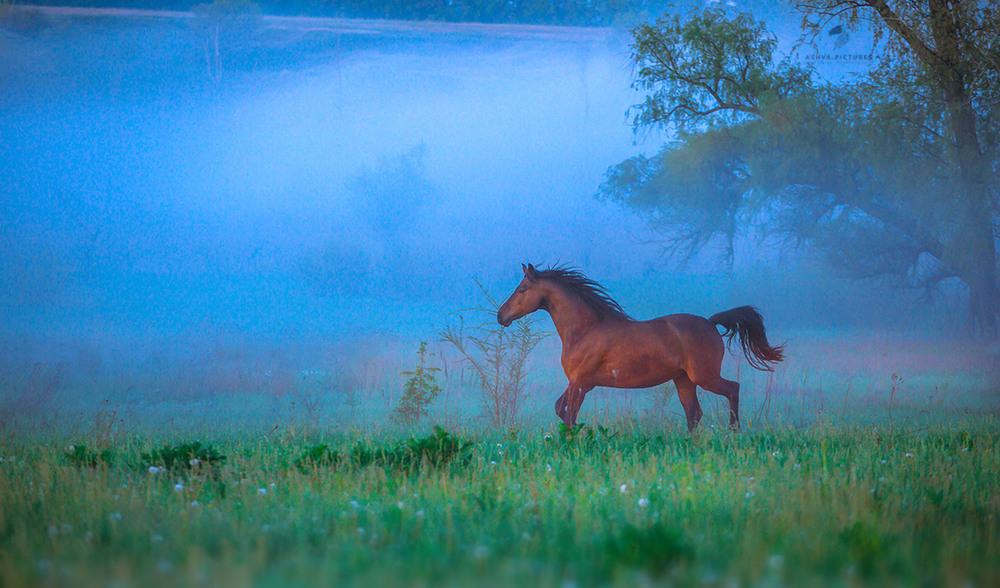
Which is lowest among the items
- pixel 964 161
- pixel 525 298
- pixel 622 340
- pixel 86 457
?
pixel 86 457

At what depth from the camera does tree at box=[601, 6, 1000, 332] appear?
14672 mm

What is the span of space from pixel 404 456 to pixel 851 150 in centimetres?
1305

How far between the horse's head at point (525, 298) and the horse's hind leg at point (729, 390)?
2.41 metres

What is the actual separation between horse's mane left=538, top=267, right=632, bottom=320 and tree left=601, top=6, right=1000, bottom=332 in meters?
7.70

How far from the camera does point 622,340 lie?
974cm

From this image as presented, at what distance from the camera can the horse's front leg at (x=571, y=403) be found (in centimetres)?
964

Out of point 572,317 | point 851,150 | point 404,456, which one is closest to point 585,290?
point 572,317

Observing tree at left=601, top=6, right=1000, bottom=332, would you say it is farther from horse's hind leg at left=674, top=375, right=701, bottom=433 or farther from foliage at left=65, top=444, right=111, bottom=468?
foliage at left=65, top=444, right=111, bottom=468

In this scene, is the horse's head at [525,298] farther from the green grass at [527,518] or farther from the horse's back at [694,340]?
the green grass at [527,518]

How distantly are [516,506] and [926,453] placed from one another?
5404 millimetres

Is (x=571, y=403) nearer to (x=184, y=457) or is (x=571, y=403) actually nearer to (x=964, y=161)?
(x=184, y=457)

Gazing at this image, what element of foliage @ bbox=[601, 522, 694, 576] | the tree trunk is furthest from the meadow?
the tree trunk

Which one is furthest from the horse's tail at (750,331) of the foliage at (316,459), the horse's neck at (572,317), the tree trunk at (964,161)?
the tree trunk at (964,161)

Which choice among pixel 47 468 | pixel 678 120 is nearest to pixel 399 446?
pixel 47 468
